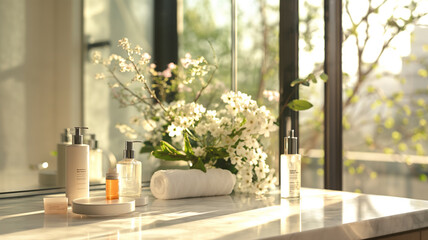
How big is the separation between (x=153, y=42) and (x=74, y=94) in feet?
1.08

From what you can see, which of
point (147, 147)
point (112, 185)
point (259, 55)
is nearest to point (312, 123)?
point (259, 55)

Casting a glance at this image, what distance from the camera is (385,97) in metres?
3.59

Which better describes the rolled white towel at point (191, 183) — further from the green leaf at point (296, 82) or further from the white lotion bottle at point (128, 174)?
the green leaf at point (296, 82)

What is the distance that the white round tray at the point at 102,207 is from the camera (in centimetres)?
114

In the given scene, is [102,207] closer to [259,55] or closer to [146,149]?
[146,149]

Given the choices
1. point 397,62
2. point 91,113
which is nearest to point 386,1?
point 397,62

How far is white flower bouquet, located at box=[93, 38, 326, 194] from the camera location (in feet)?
4.95

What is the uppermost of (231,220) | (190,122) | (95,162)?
(190,122)

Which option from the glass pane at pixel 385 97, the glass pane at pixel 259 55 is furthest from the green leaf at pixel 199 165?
the glass pane at pixel 385 97

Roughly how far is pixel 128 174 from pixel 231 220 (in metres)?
0.38

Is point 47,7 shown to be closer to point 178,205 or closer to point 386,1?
point 178,205

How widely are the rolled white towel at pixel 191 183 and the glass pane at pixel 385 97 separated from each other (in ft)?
6.05

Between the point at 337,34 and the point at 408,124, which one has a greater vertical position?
the point at 337,34

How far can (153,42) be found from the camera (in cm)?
168
